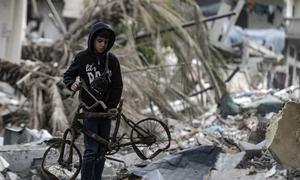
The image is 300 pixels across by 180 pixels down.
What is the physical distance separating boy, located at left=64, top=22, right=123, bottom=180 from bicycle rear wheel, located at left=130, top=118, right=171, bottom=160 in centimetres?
72

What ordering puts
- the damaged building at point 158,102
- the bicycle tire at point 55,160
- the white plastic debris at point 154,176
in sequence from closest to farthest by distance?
the white plastic debris at point 154,176 < the bicycle tire at point 55,160 < the damaged building at point 158,102

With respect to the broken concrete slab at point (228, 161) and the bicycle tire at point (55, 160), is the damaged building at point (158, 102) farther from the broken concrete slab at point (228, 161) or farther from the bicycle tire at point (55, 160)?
the bicycle tire at point (55, 160)

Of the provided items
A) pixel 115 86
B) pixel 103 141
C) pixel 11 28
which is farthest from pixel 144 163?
pixel 11 28

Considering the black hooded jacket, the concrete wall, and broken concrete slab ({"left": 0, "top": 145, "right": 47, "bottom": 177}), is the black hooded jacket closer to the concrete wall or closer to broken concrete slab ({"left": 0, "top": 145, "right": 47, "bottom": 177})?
broken concrete slab ({"left": 0, "top": 145, "right": 47, "bottom": 177})

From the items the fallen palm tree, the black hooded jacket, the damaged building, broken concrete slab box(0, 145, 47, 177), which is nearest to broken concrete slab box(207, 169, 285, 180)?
the damaged building

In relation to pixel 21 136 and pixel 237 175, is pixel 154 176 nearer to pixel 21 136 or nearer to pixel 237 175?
pixel 237 175

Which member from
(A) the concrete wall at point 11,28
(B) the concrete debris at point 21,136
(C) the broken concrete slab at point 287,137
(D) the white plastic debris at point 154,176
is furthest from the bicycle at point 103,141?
(A) the concrete wall at point 11,28

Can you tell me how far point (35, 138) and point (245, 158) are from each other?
8.82 ft

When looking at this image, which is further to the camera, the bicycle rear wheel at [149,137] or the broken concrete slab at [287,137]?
the bicycle rear wheel at [149,137]

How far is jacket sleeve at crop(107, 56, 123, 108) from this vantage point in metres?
4.82

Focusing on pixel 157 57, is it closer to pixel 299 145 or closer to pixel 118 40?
pixel 118 40

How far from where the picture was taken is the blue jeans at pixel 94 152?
15.5ft

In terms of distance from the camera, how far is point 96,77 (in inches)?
186

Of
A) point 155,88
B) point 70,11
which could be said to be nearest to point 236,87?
point 70,11
